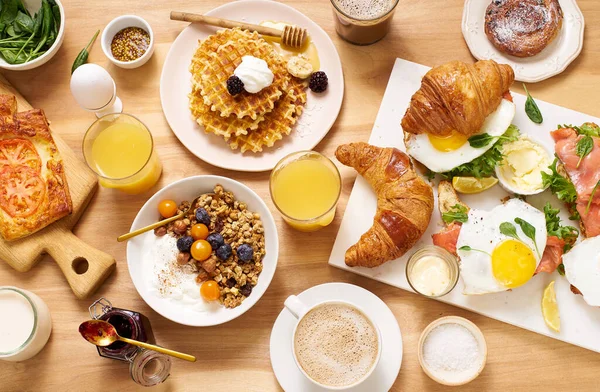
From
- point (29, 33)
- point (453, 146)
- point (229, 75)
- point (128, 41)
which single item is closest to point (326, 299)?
point (453, 146)

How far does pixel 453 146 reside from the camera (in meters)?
2.78

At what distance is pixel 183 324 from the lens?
268 cm

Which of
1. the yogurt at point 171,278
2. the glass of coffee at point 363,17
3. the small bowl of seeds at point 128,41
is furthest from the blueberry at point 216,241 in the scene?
the glass of coffee at point 363,17

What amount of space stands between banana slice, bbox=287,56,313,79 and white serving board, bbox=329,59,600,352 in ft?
1.24

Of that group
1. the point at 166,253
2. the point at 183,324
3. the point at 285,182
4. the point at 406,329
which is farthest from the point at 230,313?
the point at 406,329

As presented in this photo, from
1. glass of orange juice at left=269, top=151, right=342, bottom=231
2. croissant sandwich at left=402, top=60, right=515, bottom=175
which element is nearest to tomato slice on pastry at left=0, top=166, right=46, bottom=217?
glass of orange juice at left=269, top=151, right=342, bottom=231

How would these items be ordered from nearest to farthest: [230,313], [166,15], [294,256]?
[230,313]
[294,256]
[166,15]

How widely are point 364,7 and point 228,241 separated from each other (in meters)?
1.22

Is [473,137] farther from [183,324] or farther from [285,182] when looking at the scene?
[183,324]

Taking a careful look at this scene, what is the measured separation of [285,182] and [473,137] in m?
0.84

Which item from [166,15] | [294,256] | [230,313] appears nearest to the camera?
[230,313]

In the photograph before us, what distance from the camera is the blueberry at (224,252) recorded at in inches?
105

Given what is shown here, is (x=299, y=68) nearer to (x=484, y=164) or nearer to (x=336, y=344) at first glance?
(x=484, y=164)

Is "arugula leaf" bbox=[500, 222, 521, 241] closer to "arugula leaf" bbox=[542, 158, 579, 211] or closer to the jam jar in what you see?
"arugula leaf" bbox=[542, 158, 579, 211]
